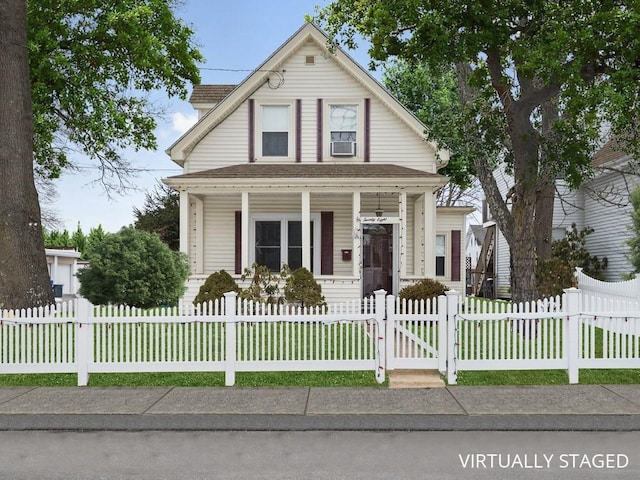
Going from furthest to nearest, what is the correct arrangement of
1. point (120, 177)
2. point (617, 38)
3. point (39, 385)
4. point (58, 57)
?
1. point (120, 177)
2. point (58, 57)
3. point (617, 38)
4. point (39, 385)

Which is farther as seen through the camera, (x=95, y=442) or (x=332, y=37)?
(x=332, y=37)

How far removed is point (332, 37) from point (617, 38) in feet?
20.3

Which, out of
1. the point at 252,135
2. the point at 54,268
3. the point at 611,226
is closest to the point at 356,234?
the point at 252,135

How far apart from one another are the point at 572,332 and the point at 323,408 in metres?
3.87

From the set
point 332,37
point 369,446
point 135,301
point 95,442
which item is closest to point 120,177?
point 135,301

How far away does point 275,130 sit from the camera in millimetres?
16266

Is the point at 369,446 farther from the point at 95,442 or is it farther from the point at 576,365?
the point at 576,365

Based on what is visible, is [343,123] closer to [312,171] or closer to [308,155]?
[308,155]

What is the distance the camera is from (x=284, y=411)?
21.0 feet

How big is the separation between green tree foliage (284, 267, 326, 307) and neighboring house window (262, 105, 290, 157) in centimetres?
443

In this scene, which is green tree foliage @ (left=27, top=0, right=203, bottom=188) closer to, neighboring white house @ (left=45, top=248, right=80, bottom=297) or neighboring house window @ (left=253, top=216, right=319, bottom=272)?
neighboring house window @ (left=253, top=216, right=319, bottom=272)

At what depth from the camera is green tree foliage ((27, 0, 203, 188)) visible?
12.6 m

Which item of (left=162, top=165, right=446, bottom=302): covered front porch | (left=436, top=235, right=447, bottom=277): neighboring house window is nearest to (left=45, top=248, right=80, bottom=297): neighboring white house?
(left=162, top=165, right=446, bottom=302): covered front porch

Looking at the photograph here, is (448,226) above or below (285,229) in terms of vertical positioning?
above
